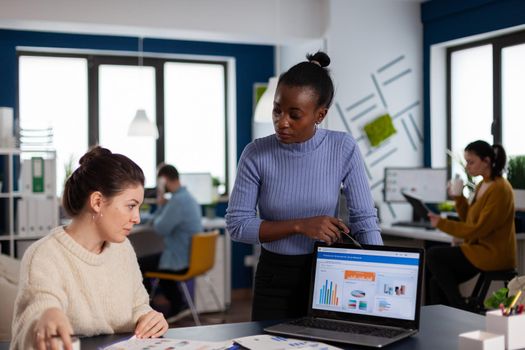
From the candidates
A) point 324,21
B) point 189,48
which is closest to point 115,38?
point 189,48

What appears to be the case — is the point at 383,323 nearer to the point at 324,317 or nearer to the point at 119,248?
the point at 324,317

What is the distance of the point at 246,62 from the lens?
709 centimetres

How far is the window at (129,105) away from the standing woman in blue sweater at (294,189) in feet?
14.5

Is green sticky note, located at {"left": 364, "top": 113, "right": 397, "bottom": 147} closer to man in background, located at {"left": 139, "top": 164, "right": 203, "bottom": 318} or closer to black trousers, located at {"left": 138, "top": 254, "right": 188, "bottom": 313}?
man in background, located at {"left": 139, "top": 164, "right": 203, "bottom": 318}

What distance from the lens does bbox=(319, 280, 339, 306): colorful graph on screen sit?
2.13 meters

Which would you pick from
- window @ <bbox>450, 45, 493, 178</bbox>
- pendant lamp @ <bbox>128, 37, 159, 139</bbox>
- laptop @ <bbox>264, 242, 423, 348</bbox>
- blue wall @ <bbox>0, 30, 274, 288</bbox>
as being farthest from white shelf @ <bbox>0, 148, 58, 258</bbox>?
laptop @ <bbox>264, 242, 423, 348</bbox>

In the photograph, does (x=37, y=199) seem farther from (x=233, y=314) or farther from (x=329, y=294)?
(x=329, y=294)

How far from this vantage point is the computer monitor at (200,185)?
653 cm

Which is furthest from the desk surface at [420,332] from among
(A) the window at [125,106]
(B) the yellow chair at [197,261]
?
(A) the window at [125,106]

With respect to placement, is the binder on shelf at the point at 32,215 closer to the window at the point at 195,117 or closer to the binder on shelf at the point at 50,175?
the binder on shelf at the point at 50,175

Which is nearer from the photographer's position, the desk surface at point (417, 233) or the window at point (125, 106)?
the desk surface at point (417, 233)

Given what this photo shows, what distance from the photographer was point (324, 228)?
212 cm

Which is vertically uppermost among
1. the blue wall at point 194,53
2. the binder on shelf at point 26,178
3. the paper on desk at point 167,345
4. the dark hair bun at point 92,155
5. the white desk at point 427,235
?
the blue wall at point 194,53

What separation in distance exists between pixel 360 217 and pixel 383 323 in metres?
0.38
